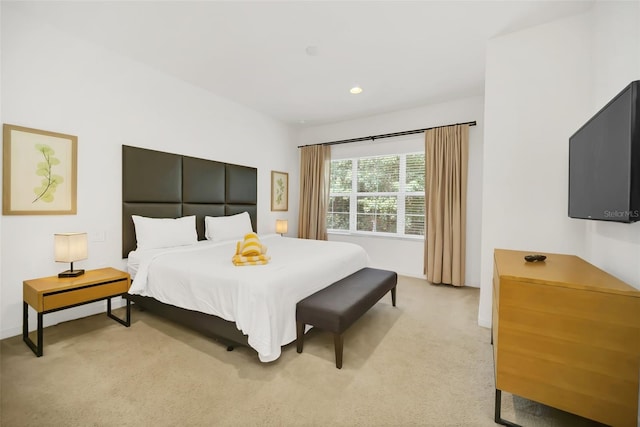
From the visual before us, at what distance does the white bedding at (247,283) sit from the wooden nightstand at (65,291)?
0.17 m

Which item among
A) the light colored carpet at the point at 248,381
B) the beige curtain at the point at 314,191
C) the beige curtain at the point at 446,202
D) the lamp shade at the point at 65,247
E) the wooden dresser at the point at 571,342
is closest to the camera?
the wooden dresser at the point at 571,342

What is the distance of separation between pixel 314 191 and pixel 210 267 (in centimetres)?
323

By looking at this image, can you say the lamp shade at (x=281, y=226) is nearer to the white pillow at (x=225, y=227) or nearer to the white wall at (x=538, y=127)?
the white pillow at (x=225, y=227)

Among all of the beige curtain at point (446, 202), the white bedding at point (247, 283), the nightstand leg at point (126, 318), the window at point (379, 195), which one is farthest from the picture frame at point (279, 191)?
the nightstand leg at point (126, 318)

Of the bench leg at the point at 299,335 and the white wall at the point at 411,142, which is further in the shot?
the white wall at the point at 411,142

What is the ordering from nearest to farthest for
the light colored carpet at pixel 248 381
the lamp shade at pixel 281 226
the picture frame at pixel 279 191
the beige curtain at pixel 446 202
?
the light colored carpet at pixel 248 381, the beige curtain at pixel 446 202, the lamp shade at pixel 281 226, the picture frame at pixel 279 191

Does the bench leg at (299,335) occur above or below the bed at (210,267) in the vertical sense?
below

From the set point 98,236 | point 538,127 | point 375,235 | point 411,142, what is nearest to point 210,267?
point 98,236

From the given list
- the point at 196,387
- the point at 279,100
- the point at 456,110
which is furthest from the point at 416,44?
the point at 196,387

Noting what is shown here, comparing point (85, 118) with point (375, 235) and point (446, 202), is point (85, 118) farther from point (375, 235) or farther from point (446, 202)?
point (446, 202)

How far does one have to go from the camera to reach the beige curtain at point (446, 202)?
3.88 meters

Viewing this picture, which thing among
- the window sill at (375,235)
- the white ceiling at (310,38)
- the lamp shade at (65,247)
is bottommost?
the window sill at (375,235)

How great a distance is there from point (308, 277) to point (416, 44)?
2.44 meters

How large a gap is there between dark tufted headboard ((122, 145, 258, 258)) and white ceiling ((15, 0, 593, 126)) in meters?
1.08
